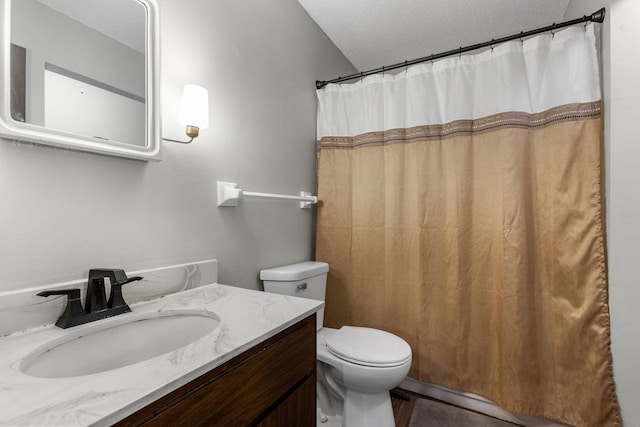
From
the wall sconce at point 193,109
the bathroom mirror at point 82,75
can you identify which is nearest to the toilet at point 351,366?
the wall sconce at point 193,109

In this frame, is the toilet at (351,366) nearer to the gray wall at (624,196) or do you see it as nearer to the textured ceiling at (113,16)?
the gray wall at (624,196)

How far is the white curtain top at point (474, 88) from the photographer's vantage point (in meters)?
1.37

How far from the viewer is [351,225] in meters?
1.91

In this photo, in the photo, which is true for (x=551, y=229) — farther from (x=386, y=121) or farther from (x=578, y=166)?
(x=386, y=121)

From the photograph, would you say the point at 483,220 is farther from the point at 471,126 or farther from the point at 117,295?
the point at 117,295

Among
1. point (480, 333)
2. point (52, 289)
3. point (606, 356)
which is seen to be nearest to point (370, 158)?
point (480, 333)

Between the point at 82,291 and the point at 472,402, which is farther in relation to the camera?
the point at 472,402

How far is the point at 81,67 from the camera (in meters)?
0.88

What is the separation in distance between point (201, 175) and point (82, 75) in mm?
482

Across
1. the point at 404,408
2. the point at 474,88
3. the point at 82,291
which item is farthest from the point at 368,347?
the point at 474,88

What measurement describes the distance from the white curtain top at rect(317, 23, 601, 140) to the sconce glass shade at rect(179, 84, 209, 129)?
3.36 feet

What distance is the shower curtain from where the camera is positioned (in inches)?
53.2

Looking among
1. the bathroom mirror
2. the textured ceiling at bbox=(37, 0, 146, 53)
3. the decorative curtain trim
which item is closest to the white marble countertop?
the bathroom mirror

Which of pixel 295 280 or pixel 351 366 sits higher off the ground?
pixel 295 280
